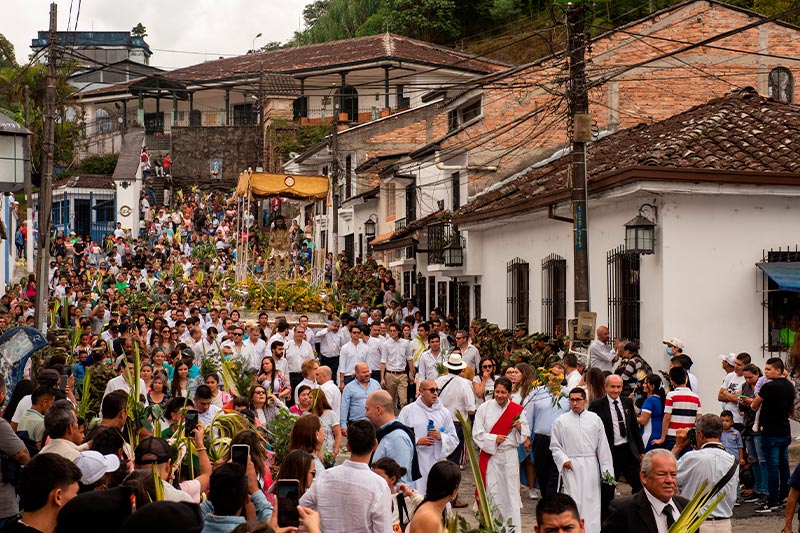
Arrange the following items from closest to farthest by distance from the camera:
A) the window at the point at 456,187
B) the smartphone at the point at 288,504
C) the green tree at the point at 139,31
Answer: the smartphone at the point at 288,504
the window at the point at 456,187
the green tree at the point at 139,31

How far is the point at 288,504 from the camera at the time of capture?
629cm

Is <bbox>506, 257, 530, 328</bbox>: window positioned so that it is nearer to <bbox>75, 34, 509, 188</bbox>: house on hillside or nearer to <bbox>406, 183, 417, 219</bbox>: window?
<bbox>406, 183, 417, 219</bbox>: window

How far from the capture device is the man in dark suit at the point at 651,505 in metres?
7.25

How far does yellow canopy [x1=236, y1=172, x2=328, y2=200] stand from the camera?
103 feet

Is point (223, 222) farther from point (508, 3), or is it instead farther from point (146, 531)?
point (146, 531)

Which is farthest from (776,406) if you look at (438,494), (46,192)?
(46,192)

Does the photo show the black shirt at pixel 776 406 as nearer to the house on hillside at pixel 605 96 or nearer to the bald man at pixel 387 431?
the bald man at pixel 387 431

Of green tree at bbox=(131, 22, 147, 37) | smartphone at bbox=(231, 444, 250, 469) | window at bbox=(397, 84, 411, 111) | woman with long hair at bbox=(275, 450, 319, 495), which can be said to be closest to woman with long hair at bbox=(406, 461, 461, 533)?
woman with long hair at bbox=(275, 450, 319, 495)

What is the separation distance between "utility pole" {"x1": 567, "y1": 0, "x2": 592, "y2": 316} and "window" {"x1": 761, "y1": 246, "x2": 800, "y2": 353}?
9.45 ft

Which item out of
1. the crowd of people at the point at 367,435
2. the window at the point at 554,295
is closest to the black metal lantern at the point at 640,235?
the crowd of people at the point at 367,435

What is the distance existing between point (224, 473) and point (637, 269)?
13026 mm

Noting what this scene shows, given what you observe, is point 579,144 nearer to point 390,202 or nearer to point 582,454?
point 582,454

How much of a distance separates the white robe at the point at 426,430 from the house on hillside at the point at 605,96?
44.7 ft

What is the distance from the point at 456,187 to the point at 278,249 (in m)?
5.34
